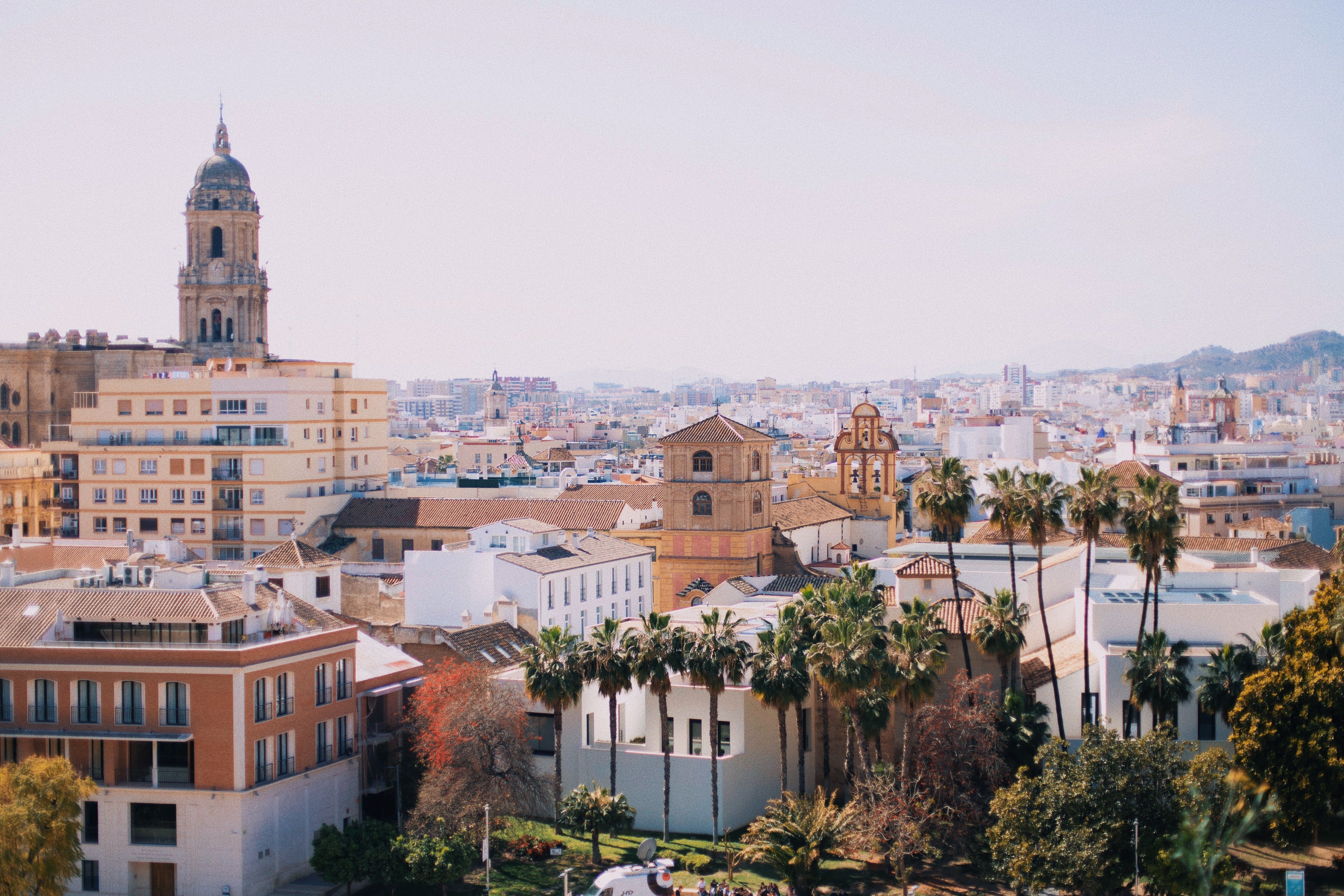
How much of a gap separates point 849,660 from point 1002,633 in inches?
253

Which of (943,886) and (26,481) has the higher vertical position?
(26,481)

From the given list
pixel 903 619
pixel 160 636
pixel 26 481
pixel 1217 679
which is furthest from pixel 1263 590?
pixel 26 481

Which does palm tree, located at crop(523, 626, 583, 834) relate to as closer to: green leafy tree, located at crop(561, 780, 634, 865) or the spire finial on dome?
green leafy tree, located at crop(561, 780, 634, 865)

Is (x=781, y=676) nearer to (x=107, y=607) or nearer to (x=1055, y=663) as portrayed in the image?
(x=1055, y=663)

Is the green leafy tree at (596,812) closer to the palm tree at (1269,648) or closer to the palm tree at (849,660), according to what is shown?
the palm tree at (849,660)

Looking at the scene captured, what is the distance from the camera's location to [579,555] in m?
72.8

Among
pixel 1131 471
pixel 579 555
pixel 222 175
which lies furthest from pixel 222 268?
pixel 1131 471

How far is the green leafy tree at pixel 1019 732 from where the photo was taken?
1784 inches

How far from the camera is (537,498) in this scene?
3669 inches

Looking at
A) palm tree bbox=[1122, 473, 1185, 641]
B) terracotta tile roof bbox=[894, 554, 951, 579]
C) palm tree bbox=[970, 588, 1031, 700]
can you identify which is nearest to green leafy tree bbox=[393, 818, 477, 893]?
palm tree bbox=[970, 588, 1031, 700]

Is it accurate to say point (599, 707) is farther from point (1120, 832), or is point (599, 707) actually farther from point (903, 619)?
point (1120, 832)

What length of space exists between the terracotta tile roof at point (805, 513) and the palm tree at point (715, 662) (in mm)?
41553

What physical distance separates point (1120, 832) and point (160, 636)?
27.8m

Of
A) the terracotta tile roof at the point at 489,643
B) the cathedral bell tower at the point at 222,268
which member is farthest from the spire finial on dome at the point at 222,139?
the terracotta tile roof at the point at 489,643
